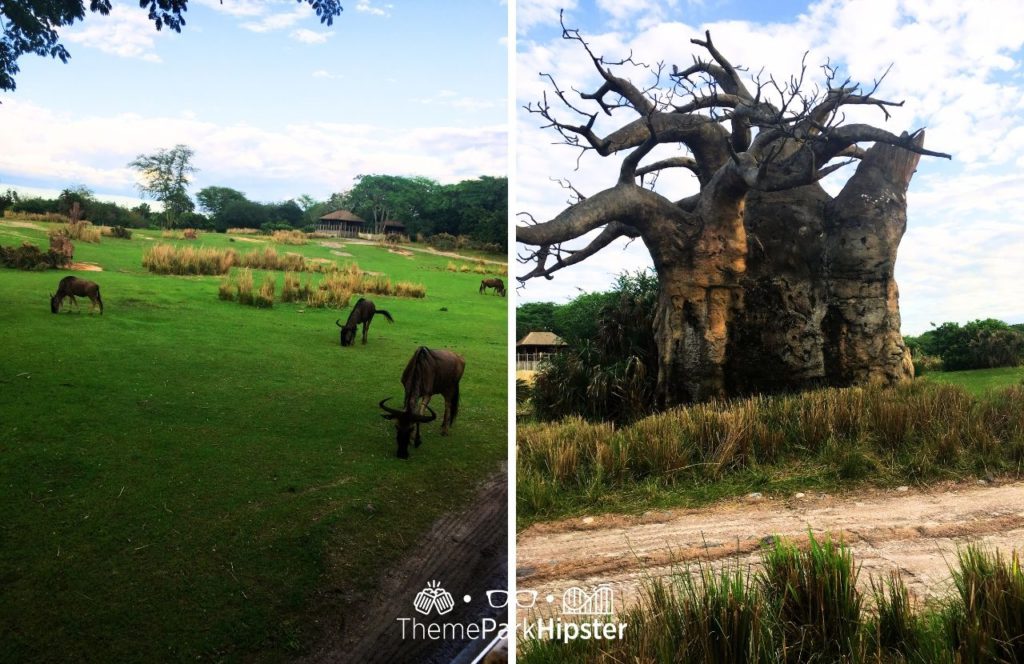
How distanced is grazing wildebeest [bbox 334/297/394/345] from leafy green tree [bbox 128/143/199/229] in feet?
3.13

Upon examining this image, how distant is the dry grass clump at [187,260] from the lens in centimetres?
325

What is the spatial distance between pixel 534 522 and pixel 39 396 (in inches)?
85.5

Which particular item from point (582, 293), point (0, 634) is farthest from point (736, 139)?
point (0, 634)

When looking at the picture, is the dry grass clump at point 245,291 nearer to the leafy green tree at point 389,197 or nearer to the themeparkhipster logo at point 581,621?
the leafy green tree at point 389,197

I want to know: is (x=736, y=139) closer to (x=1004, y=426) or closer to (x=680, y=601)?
(x=1004, y=426)

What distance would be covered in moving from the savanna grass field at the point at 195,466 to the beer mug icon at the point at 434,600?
21 cm

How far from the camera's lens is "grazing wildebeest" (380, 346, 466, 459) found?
312 cm

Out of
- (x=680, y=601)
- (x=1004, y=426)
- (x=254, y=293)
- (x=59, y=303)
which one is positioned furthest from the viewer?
(x=254, y=293)

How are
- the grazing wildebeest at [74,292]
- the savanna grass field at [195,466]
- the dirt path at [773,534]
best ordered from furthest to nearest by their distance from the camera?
the grazing wildebeest at [74,292]
the savanna grass field at [195,466]
the dirt path at [773,534]

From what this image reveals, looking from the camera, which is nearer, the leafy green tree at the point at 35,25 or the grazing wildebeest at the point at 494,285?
the leafy green tree at the point at 35,25

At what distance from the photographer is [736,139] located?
4.09 m

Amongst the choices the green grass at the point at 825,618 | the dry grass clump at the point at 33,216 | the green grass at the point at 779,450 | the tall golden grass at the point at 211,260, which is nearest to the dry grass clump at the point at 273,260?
the tall golden grass at the point at 211,260

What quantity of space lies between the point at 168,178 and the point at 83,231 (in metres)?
0.46

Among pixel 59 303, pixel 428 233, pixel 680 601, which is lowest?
pixel 680 601
